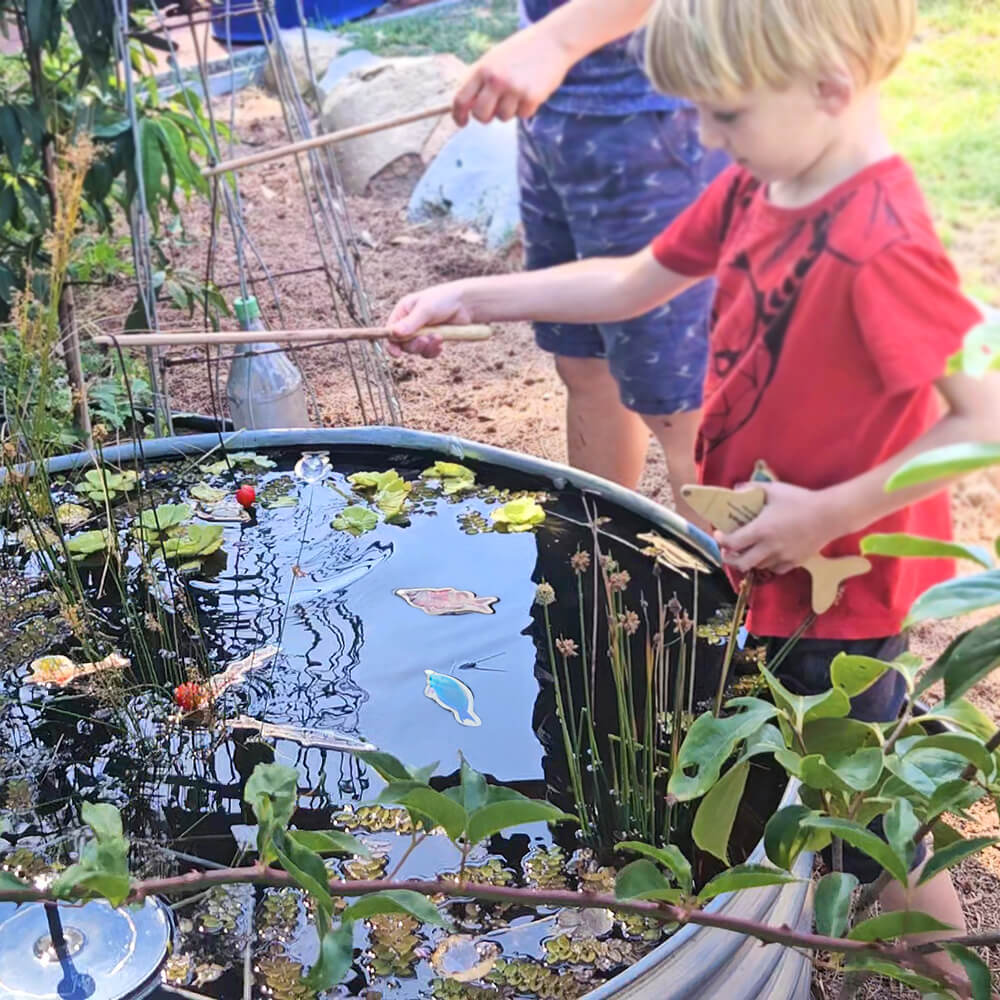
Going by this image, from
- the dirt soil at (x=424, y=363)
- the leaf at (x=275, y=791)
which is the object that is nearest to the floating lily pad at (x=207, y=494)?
the dirt soil at (x=424, y=363)

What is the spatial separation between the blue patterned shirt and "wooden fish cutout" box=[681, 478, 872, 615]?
851 mm

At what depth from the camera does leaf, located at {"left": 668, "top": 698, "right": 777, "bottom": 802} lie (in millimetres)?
983

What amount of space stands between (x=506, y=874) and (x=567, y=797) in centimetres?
14

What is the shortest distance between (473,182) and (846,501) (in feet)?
14.1

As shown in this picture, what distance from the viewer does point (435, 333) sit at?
1.78 meters

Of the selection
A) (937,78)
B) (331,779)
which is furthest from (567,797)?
(937,78)

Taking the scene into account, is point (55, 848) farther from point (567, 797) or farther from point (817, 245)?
point (817, 245)

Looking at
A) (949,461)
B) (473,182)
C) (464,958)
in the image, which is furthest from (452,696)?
(473,182)

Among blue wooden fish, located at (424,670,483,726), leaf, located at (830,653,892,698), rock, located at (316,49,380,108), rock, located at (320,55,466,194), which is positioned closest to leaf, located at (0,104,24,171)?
blue wooden fish, located at (424,670,483,726)

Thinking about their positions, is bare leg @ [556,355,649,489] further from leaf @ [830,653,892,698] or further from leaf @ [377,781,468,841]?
leaf @ [377,781,468,841]

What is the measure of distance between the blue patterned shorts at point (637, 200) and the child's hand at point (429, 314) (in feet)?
1.34

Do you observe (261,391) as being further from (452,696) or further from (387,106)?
(387,106)

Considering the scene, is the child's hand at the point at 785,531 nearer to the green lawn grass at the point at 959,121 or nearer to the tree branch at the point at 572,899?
the tree branch at the point at 572,899

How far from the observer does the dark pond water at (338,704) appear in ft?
4.42
